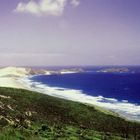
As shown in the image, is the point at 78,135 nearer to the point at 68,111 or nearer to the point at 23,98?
the point at 68,111

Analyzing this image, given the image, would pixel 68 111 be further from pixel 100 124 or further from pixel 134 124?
pixel 134 124

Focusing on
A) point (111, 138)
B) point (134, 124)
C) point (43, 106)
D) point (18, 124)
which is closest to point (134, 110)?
point (134, 124)

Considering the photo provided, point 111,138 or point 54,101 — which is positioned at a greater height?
point 54,101

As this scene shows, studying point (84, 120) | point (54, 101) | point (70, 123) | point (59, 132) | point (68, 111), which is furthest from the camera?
point (54, 101)

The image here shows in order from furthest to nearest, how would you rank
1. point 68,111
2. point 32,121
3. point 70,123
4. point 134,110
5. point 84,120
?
→ point 134,110 → point 68,111 → point 84,120 → point 70,123 → point 32,121

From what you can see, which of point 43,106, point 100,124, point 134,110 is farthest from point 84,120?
point 134,110

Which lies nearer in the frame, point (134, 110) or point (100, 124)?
point (100, 124)
